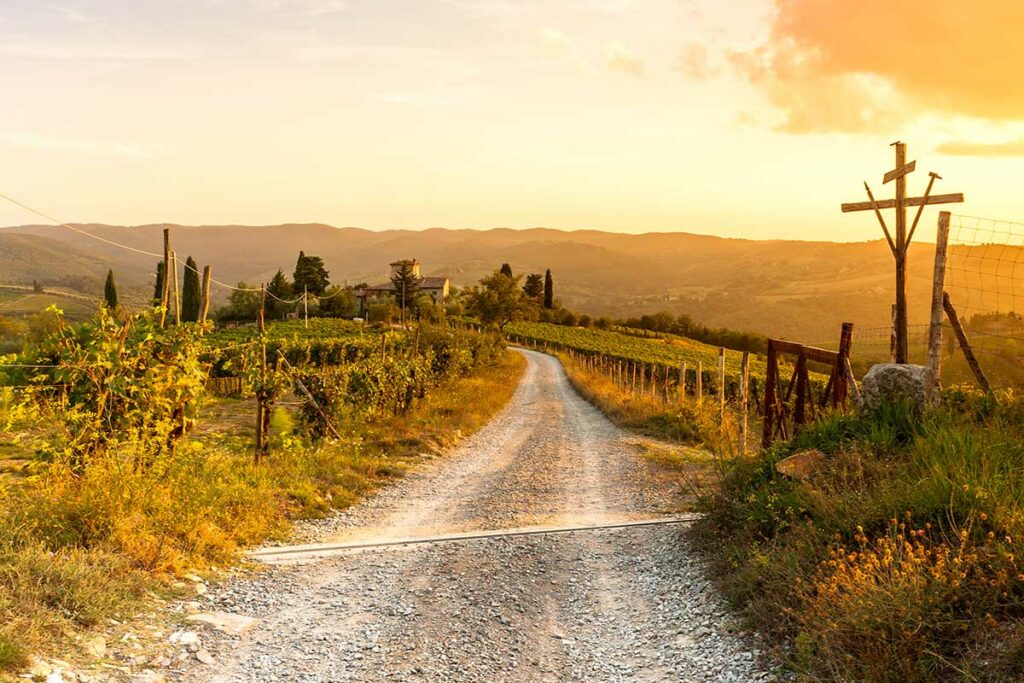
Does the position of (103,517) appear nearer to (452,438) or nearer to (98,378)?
(98,378)

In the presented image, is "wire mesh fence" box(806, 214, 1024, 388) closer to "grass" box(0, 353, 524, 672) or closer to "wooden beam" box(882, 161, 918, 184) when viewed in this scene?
"wooden beam" box(882, 161, 918, 184)

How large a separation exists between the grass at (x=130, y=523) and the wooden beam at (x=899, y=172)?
971 centimetres

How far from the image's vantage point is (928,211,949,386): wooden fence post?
699 centimetres

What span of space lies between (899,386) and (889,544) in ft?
9.82

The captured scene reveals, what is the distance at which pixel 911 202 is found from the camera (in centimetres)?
1024

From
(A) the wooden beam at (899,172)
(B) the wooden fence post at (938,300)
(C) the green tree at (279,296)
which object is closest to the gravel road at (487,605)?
(B) the wooden fence post at (938,300)

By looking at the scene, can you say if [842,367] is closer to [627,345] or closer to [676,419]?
[676,419]

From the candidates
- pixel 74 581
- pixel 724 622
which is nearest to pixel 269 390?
pixel 74 581

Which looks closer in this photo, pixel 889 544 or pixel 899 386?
pixel 889 544

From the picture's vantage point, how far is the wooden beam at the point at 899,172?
10180 millimetres

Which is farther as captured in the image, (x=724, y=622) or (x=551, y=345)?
(x=551, y=345)

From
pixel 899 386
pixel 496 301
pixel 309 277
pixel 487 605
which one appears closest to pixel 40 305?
pixel 309 277

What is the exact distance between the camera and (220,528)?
715 centimetres

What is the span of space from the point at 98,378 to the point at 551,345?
196ft
